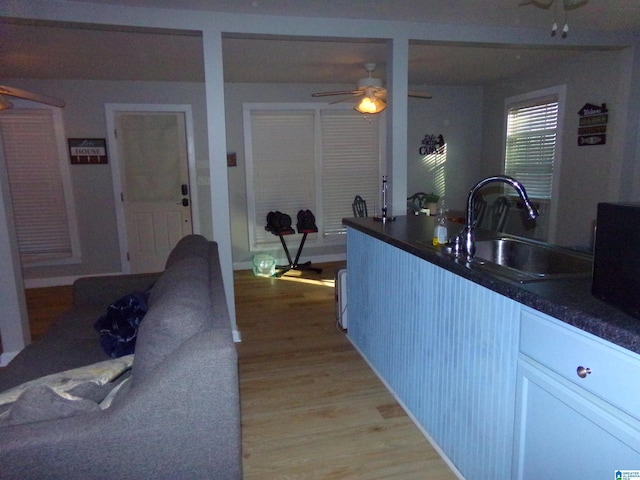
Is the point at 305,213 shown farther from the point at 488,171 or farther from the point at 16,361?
the point at 16,361

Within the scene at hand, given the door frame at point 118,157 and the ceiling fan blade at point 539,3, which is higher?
the ceiling fan blade at point 539,3

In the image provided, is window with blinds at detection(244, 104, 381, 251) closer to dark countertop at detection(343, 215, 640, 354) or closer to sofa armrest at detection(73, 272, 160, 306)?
sofa armrest at detection(73, 272, 160, 306)

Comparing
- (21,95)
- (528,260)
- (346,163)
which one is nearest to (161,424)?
(528,260)

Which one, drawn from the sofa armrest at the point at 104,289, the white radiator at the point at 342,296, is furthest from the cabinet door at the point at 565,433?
the sofa armrest at the point at 104,289

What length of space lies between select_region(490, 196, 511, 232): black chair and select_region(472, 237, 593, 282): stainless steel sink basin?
331 centimetres

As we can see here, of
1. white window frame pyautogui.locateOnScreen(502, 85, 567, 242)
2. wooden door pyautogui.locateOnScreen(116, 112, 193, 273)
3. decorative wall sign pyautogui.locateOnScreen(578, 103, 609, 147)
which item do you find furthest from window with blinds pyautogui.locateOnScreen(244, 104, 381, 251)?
decorative wall sign pyautogui.locateOnScreen(578, 103, 609, 147)

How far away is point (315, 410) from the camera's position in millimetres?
2344

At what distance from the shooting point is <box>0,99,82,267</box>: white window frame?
185 inches

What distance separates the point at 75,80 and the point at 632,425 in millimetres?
5611

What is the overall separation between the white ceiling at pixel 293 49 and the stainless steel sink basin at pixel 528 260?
1.80 meters

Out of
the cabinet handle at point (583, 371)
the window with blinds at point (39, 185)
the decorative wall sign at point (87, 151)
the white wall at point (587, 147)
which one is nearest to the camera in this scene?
the cabinet handle at point (583, 371)

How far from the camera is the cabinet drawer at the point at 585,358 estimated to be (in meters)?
0.96

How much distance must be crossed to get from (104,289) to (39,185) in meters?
2.87

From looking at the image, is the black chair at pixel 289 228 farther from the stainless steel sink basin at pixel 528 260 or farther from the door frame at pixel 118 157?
the stainless steel sink basin at pixel 528 260
